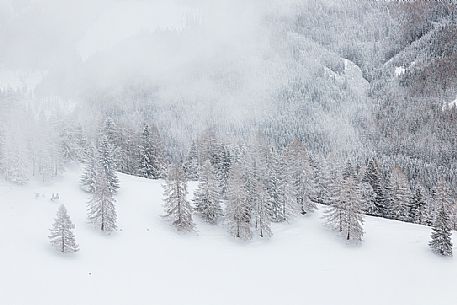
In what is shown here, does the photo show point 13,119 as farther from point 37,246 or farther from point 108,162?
point 37,246

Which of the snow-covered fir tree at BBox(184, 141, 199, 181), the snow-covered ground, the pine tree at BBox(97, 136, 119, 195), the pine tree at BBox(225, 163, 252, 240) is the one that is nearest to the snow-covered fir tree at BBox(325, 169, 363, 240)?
the snow-covered ground

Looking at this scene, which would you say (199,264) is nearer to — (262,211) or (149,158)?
(262,211)

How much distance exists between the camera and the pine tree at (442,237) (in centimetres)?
6869

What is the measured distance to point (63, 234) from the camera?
196ft

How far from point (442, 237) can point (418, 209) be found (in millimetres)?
18116

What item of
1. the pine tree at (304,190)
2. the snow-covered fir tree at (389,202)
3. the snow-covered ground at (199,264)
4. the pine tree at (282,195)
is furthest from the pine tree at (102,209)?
the snow-covered fir tree at (389,202)

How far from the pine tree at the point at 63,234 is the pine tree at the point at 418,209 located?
5738 centimetres

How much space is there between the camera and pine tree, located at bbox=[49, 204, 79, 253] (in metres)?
59.9

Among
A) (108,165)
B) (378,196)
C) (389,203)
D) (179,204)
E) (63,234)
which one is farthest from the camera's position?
(378,196)

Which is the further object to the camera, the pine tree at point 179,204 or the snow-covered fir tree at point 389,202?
the snow-covered fir tree at point 389,202

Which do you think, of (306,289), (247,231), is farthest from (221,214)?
(306,289)

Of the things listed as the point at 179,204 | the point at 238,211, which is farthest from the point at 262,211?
the point at 179,204

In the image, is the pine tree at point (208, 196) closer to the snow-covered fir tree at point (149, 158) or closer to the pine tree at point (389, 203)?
the snow-covered fir tree at point (149, 158)

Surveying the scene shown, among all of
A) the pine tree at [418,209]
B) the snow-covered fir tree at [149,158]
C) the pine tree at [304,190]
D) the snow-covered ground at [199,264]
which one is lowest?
the snow-covered ground at [199,264]
